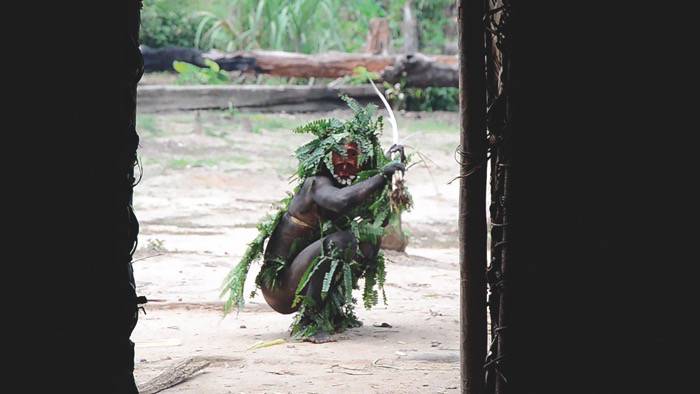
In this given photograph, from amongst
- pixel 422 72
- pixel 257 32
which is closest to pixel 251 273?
pixel 422 72

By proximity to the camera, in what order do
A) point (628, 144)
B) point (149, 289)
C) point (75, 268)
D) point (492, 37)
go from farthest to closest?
point (149, 289)
point (492, 37)
point (628, 144)
point (75, 268)

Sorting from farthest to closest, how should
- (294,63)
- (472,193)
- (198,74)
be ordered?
(294,63) → (198,74) → (472,193)

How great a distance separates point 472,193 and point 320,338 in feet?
8.78

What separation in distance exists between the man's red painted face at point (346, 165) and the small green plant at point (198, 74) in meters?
10.5

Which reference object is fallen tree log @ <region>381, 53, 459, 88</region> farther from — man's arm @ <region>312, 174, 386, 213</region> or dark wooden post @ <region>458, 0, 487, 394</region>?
dark wooden post @ <region>458, 0, 487, 394</region>

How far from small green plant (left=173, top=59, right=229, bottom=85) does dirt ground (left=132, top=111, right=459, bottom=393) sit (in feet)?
3.09

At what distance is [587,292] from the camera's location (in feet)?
10.2

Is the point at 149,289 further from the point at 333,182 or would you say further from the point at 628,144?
the point at 628,144

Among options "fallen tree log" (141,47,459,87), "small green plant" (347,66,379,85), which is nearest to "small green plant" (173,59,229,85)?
"fallen tree log" (141,47,459,87)

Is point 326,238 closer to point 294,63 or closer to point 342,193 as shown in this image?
point 342,193

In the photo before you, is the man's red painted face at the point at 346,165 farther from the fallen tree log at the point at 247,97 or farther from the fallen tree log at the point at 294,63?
the fallen tree log at the point at 294,63

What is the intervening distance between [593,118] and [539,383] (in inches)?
32.7

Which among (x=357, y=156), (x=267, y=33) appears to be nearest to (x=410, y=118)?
(x=267, y=33)

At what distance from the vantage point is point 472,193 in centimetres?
344
